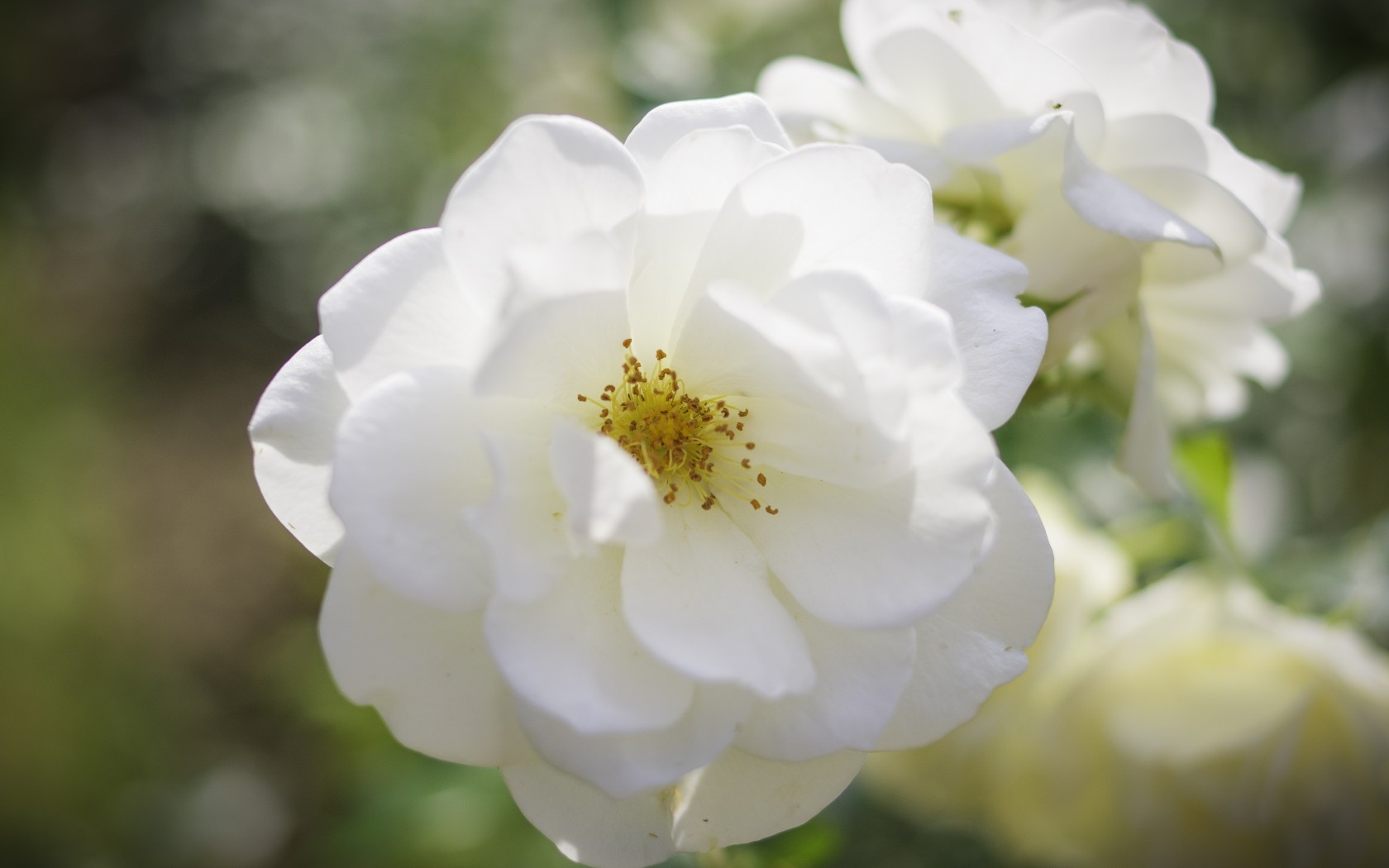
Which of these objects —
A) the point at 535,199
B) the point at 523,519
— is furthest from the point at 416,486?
the point at 535,199

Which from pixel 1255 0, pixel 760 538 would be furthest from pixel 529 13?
pixel 760 538

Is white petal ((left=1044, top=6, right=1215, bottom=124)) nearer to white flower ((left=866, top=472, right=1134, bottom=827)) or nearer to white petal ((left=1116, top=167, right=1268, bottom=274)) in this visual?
white petal ((left=1116, top=167, right=1268, bottom=274))

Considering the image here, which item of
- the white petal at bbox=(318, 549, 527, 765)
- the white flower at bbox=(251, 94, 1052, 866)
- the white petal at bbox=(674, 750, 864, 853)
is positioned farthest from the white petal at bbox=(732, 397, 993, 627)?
the white petal at bbox=(318, 549, 527, 765)

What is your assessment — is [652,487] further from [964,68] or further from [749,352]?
[964,68]

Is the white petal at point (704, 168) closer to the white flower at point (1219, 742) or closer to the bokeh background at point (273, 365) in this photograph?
the bokeh background at point (273, 365)

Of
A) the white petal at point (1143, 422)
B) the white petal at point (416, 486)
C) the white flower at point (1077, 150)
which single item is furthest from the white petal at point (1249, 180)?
the white petal at point (416, 486)
